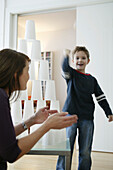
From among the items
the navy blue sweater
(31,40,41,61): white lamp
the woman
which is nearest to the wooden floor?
the navy blue sweater

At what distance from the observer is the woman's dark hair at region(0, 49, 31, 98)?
28.7 inches

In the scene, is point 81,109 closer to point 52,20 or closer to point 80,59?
point 80,59

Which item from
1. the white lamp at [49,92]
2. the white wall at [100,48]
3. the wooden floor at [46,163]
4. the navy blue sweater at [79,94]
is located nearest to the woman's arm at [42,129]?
the navy blue sweater at [79,94]

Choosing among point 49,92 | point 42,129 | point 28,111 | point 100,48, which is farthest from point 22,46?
point 42,129

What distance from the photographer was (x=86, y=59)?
5.86ft

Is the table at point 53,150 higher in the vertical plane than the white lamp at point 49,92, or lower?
lower

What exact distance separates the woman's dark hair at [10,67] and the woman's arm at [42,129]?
0.20m

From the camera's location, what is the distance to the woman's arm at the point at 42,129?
0.67 meters

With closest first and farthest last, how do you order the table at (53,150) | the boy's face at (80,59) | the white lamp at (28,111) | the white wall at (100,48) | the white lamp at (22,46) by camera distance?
the table at (53,150), the boy's face at (80,59), the white lamp at (28,111), the white lamp at (22,46), the white wall at (100,48)

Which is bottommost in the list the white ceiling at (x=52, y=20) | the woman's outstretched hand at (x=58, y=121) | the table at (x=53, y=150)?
the table at (x=53, y=150)

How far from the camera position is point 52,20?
159 inches

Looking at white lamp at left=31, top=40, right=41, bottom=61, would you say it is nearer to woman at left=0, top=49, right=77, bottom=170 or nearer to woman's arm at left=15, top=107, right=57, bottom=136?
woman's arm at left=15, top=107, right=57, bottom=136

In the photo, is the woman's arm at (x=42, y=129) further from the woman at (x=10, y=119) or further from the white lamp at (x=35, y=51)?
the white lamp at (x=35, y=51)

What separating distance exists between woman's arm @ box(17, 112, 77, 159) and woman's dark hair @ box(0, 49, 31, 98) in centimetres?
20
